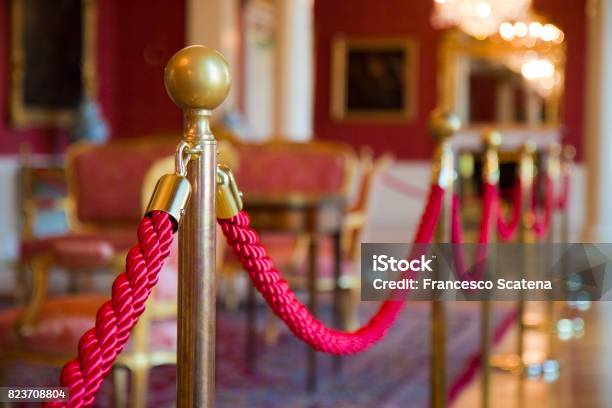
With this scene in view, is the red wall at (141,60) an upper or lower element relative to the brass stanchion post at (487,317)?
upper

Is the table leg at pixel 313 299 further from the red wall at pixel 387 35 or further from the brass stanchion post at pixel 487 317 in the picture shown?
the red wall at pixel 387 35

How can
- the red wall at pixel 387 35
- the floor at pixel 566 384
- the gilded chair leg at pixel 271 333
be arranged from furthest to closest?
the red wall at pixel 387 35 → the gilded chair leg at pixel 271 333 → the floor at pixel 566 384

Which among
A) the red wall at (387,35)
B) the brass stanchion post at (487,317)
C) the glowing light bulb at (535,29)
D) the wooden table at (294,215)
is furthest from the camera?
the red wall at (387,35)

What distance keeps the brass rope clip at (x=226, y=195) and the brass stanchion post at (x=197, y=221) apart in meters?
0.07

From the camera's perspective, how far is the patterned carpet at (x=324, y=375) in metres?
4.54

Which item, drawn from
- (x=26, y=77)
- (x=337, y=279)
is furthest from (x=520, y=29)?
(x=337, y=279)

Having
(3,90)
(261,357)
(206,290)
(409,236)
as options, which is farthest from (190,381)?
(409,236)

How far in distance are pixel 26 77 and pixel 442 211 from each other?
7045mm

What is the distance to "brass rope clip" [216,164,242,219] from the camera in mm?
1926

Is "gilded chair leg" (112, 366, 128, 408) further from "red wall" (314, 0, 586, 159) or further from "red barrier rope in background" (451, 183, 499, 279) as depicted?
"red wall" (314, 0, 586, 159)

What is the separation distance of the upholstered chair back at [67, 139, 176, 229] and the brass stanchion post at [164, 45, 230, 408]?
12.7ft

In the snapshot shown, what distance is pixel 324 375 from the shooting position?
5.13 metres

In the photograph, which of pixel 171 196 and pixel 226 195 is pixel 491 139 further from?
pixel 171 196

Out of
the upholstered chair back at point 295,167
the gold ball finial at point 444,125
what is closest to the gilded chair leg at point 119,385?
the gold ball finial at point 444,125
